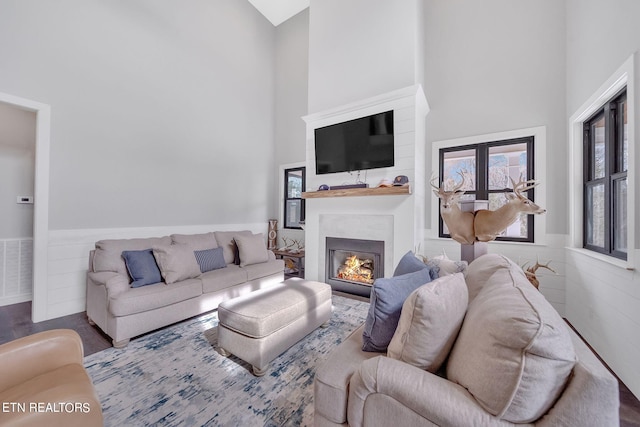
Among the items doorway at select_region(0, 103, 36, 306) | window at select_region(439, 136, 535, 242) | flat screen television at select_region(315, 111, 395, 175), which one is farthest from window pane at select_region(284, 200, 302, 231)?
doorway at select_region(0, 103, 36, 306)

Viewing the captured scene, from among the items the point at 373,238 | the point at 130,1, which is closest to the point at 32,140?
the point at 130,1

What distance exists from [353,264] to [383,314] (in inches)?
95.2

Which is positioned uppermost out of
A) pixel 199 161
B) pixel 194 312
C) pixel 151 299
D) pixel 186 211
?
pixel 199 161

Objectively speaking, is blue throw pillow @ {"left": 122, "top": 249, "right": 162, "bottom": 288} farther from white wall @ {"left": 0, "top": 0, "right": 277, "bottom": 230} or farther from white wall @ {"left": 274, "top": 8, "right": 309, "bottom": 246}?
white wall @ {"left": 274, "top": 8, "right": 309, "bottom": 246}

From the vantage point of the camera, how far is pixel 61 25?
111 inches

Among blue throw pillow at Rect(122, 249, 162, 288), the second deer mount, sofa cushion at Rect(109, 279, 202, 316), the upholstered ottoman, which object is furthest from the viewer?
the second deer mount

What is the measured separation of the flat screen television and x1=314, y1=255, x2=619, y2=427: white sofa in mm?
2397

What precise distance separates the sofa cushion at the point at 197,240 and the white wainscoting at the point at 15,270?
190 centimetres

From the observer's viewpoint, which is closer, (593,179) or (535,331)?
(535,331)

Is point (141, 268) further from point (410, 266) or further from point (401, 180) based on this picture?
point (401, 180)

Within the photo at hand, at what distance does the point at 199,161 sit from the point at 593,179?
517 centimetres

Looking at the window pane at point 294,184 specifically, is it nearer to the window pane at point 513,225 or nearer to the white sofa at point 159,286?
the white sofa at point 159,286

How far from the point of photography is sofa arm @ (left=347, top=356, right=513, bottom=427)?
815mm

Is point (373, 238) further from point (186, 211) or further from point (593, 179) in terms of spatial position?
point (186, 211)
